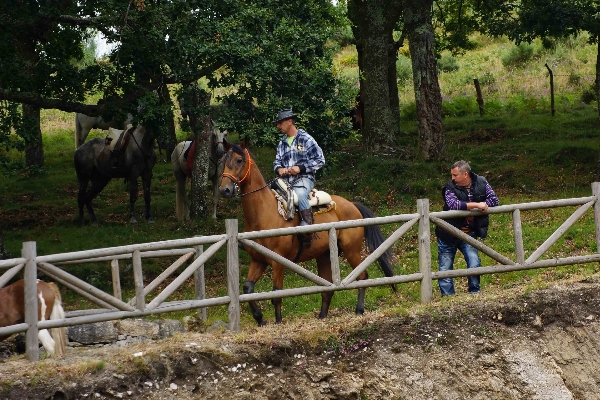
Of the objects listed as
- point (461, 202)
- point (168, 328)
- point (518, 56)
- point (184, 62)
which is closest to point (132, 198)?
point (184, 62)

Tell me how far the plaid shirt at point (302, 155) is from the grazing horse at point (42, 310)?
370 centimetres

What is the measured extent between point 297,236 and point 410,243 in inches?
260

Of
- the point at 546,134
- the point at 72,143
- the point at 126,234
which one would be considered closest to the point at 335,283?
the point at 126,234

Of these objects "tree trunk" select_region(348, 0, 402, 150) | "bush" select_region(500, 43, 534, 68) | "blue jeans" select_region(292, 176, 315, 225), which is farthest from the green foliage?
"blue jeans" select_region(292, 176, 315, 225)

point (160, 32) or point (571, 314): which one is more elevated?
point (160, 32)

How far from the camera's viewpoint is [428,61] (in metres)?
23.6

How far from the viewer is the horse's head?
11.8 metres

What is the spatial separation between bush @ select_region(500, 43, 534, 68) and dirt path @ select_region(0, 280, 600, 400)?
110 ft

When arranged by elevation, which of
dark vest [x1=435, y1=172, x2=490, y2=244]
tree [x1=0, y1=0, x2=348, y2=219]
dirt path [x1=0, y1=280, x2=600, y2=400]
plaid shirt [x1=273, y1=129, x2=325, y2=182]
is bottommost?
dirt path [x1=0, y1=280, x2=600, y2=400]

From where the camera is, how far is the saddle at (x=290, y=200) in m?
12.4

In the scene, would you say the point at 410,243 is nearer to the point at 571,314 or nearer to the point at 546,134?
the point at 571,314

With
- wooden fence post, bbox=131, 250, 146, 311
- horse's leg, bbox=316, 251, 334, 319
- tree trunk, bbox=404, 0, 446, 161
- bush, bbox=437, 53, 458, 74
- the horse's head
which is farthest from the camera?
bush, bbox=437, 53, 458, 74

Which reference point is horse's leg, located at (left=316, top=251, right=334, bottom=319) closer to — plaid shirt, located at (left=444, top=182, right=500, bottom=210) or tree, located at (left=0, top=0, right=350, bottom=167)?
plaid shirt, located at (left=444, top=182, right=500, bottom=210)

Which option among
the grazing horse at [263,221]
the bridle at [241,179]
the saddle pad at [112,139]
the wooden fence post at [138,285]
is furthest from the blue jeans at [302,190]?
the saddle pad at [112,139]
